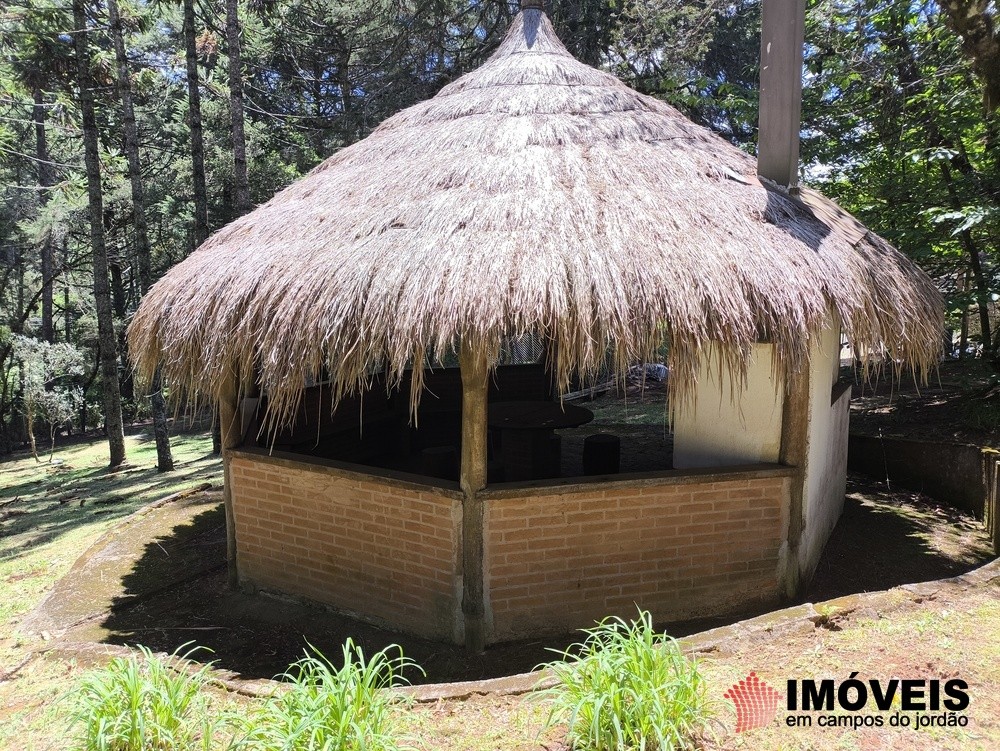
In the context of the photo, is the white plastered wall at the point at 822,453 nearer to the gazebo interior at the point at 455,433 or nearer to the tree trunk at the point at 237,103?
the gazebo interior at the point at 455,433

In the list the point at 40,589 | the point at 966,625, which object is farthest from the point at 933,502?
the point at 40,589

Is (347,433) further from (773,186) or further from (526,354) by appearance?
(526,354)

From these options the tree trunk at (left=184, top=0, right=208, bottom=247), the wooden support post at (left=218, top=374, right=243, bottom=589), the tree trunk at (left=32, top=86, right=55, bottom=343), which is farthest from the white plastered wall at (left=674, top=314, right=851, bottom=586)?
the tree trunk at (left=32, top=86, right=55, bottom=343)

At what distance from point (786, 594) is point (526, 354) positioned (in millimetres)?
11855

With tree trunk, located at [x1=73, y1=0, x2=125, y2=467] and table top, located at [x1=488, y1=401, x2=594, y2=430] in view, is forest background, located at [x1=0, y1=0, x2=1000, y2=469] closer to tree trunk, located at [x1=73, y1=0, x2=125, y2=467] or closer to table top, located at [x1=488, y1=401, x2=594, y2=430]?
tree trunk, located at [x1=73, y1=0, x2=125, y2=467]

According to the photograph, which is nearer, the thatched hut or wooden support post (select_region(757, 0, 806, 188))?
the thatched hut

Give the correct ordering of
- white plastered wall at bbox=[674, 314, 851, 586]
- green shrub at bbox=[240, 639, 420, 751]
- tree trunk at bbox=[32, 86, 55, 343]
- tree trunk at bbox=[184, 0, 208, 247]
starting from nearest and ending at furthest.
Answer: green shrub at bbox=[240, 639, 420, 751]
white plastered wall at bbox=[674, 314, 851, 586]
tree trunk at bbox=[184, 0, 208, 247]
tree trunk at bbox=[32, 86, 55, 343]

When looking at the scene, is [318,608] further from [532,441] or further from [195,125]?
[195,125]

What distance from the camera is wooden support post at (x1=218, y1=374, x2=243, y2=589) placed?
6.09m

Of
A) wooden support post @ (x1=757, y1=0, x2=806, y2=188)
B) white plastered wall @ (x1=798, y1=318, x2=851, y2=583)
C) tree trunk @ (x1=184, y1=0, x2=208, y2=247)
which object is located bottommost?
white plastered wall @ (x1=798, y1=318, x2=851, y2=583)

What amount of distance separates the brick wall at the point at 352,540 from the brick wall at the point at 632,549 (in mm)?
361

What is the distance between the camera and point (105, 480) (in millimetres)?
13477

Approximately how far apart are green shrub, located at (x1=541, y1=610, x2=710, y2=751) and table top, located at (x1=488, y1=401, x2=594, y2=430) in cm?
410

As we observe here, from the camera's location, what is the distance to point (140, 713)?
3070 mm
